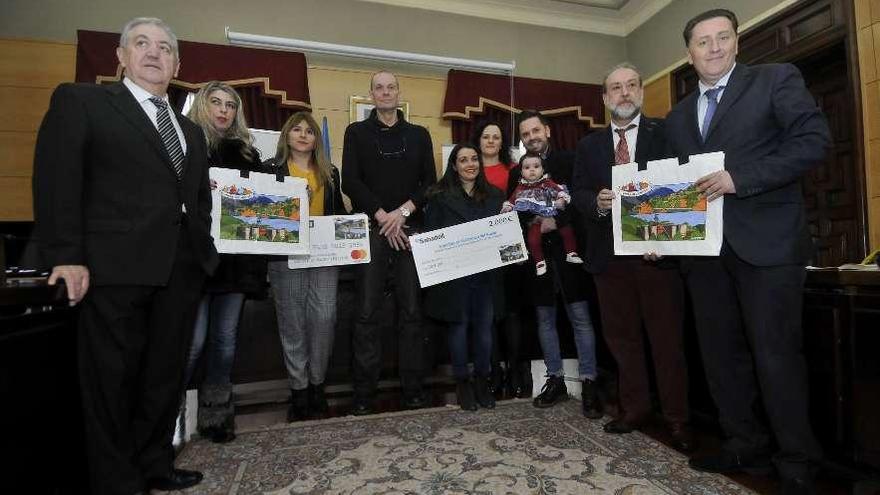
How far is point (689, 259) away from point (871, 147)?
2411mm

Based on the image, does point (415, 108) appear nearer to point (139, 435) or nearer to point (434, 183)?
point (434, 183)

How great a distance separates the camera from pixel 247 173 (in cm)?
194

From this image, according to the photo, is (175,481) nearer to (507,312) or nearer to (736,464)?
(507,312)

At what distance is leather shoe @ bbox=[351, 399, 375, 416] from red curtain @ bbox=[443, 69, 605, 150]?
3.05 meters

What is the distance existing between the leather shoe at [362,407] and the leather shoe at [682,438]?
132cm

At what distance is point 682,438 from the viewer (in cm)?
179

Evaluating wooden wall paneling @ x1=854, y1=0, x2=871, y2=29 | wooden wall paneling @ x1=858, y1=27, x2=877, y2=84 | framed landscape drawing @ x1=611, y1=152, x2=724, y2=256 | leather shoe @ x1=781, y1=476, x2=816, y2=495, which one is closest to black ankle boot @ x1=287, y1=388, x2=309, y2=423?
framed landscape drawing @ x1=611, y1=152, x2=724, y2=256

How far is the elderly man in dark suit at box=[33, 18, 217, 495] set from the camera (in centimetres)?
131

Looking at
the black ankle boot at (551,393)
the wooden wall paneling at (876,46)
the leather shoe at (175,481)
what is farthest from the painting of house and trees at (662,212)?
the wooden wall paneling at (876,46)

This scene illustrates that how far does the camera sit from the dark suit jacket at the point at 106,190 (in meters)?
1.29

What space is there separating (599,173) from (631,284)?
0.49m

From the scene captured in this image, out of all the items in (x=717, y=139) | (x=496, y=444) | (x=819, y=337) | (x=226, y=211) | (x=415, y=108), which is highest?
(x=415, y=108)

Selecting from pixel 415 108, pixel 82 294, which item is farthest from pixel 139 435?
pixel 415 108

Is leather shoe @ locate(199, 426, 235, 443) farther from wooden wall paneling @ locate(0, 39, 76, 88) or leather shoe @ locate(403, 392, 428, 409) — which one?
wooden wall paneling @ locate(0, 39, 76, 88)
